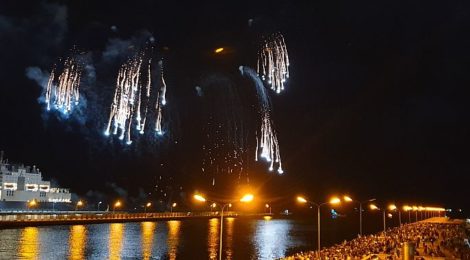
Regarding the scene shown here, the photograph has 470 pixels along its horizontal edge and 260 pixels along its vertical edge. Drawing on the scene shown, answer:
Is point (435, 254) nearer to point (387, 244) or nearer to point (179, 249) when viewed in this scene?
point (387, 244)

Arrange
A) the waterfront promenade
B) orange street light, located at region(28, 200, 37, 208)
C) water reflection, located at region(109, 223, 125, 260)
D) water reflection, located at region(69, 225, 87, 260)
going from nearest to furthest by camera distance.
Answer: water reflection, located at region(69, 225, 87, 260)
water reflection, located at region(109, 223, 125, 260)
the waterfront promenade
orange street light, located at region(28, 200, 37, 208)

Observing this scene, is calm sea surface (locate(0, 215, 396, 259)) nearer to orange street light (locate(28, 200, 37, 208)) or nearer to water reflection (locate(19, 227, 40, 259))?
water reflection (locate(19, 227, 40, 259))

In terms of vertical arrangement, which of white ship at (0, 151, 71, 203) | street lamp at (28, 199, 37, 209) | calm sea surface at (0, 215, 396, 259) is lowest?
calm sea surface at (0, 215, 396, 259)

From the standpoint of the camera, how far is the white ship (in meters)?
122

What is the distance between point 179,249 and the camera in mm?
61781

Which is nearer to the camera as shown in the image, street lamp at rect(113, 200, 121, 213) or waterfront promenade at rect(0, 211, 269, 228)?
waterfront promenade at rect(0, 211, 269, 228)

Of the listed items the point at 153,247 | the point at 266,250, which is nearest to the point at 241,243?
the point at 266,250

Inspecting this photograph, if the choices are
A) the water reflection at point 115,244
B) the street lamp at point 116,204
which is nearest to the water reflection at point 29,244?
the water reflection at point 115,244

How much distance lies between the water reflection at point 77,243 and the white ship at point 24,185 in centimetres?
5246

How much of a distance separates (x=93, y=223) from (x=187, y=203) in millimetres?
82108

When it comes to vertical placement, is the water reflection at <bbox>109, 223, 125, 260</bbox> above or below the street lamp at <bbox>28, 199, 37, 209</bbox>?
below

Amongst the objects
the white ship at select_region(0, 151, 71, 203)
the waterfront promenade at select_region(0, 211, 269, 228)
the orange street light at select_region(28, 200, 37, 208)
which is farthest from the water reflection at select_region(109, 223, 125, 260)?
the white ship at select_region(0, 151, 71, 203)

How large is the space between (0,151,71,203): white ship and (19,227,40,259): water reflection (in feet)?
174

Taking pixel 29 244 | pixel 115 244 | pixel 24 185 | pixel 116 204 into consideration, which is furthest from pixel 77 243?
pixel 116 204
